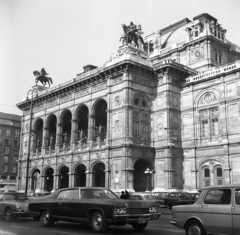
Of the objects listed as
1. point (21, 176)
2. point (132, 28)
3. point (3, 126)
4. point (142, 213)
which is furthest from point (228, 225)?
point (3, 126)

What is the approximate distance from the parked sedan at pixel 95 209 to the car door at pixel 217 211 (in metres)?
3.06

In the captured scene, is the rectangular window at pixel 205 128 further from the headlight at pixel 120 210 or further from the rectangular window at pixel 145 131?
the headlight at pixel 120 210

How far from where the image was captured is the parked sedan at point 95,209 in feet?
41.9

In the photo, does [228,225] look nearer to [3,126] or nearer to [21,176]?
[21,176]

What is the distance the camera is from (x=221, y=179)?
36781 mm

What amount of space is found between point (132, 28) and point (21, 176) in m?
29.4

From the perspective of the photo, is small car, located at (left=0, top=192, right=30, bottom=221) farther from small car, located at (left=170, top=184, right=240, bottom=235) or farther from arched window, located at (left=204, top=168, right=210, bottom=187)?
arched window, located at (left=204, top=168, right=210, bottom=187)

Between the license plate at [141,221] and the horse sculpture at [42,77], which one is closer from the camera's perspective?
the license plate at [141,221]

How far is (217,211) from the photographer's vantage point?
1038 cm

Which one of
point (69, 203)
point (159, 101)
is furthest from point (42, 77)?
point (69, 203)

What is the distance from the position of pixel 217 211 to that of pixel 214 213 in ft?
0.40

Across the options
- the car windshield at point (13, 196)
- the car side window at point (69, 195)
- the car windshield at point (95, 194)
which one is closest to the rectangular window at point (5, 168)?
the car windshield at point (13, 196)

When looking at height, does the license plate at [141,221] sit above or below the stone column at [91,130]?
below

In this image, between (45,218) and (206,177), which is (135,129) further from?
(45,218)
